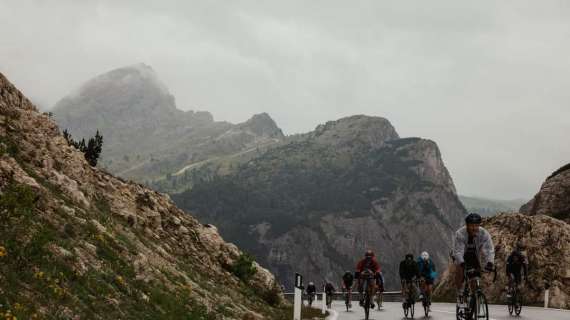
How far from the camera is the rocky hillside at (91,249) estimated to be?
9.27 metres

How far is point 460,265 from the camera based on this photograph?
11.6 meters

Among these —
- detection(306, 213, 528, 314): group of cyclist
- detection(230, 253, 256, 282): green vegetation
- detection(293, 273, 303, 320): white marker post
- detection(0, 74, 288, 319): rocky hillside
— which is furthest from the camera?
detection(230, 253, 256, 282): green vegetation

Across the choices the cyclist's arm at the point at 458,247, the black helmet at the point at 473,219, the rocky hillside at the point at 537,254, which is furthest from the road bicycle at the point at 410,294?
the rocky hillside at the point at 537,254

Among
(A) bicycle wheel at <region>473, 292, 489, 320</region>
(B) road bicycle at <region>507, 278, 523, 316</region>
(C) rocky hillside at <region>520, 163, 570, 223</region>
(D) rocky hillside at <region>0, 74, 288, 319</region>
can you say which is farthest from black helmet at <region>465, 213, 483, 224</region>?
(C) rocky hillside at <region>520, 163, 570, 223</region>

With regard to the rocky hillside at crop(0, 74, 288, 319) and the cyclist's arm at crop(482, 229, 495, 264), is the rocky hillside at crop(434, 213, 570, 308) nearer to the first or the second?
the rocky hillside at crop(0, 74, 288, 319)

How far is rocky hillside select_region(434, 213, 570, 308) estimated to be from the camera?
1224 inches

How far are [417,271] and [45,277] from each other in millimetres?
Result: 13823

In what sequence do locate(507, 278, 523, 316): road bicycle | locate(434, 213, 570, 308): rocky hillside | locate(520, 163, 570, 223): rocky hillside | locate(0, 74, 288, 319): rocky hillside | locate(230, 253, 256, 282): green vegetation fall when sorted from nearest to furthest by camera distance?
1. locate(0, 74, 288, 319): rocky hillside
2. locate(507, 278, 523, 316): road bicycle
3. locate(230, 253, 256, 282): green vegetation
4. locate(434, 213, 570, 308): rocky hillside
5. locate(520, 163, 570, 223): rocky hillside

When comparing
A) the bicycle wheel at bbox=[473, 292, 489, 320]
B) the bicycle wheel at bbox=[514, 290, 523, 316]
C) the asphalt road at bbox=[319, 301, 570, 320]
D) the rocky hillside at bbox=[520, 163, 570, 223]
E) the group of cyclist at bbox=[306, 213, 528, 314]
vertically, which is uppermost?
the rocky hillside at bbox=[520, 163, 570, 223]

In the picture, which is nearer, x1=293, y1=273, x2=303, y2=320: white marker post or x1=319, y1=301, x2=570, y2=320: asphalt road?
x1=293, y1=273, x2=303, y2=320: white marker post

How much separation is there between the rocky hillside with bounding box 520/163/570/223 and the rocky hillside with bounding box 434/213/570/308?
14.0 meters

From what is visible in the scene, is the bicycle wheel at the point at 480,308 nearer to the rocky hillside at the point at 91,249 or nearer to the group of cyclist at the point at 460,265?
the group of cyclist at the point at 460,265

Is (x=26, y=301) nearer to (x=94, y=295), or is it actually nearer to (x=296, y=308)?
(x=94, y=295)

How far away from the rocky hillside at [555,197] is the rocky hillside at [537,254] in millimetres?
14006
